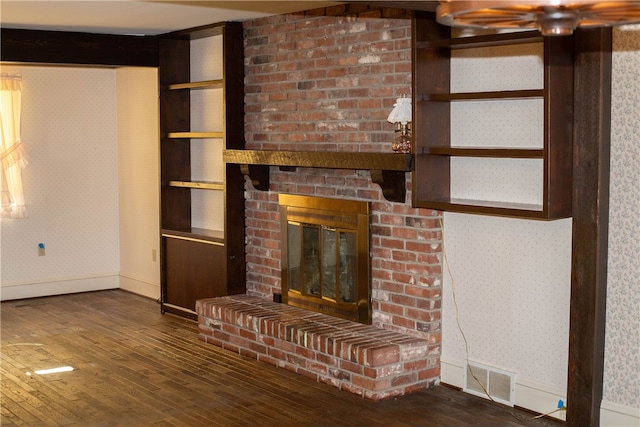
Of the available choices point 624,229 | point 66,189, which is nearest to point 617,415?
point 624,229

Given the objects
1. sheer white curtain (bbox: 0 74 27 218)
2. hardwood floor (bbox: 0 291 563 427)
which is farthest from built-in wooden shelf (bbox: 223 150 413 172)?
sheer white curtain (bbox: 0 74 27 218)

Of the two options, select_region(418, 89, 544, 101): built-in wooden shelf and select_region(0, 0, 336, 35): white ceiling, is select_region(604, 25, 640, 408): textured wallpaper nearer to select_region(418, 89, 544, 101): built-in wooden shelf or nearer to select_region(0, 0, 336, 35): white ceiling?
select_region(418, 89, 544, 101): built-in wooden shelf

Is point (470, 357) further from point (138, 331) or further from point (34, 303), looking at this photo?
point (34, 303)

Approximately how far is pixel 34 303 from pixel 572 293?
5.09 meters

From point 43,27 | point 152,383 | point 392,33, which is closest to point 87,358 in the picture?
point 152,383

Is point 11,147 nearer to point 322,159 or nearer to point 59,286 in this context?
point 59,286

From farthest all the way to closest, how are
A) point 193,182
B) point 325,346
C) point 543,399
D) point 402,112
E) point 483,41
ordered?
point 193,182, point 325,346, point 402,112, point 543,399, point 483,41

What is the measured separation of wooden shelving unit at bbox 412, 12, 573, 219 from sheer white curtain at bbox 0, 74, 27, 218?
4.28m

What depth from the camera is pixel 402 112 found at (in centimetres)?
464

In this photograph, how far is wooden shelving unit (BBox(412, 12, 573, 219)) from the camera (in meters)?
3.84

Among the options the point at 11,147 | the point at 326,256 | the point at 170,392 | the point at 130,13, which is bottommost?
the point at 170,392

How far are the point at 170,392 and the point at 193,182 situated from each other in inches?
91.0

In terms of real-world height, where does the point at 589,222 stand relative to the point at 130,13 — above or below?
below

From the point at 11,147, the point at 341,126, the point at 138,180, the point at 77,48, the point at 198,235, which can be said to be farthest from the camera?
the point at 138,180
